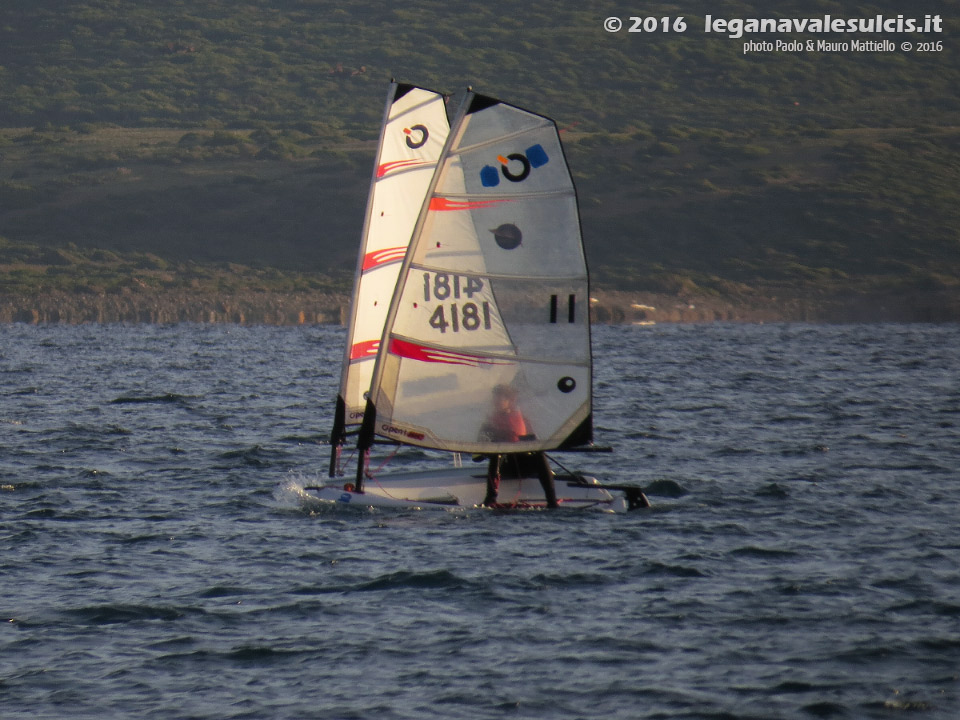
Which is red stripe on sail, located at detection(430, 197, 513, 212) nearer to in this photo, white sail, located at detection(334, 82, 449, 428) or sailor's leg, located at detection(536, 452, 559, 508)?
white sail, located at detection(334, 82, 449, 428)

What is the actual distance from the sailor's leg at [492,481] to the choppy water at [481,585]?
2.15ft

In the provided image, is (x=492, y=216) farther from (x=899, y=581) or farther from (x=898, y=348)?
(x=898, y=348)

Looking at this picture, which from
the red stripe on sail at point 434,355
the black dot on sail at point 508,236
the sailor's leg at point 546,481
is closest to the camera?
the black dot on sail at point 508,236

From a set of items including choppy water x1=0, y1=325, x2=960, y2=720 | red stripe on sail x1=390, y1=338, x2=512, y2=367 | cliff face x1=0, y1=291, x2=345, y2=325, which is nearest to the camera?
choppy water x1=0, y1=325, x2=960, y2=720

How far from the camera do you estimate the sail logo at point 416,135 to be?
2781 cm

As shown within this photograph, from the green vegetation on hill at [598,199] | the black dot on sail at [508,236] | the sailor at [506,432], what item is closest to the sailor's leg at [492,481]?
the sailor at [506,432]

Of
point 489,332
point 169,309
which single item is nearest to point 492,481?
point 489,332

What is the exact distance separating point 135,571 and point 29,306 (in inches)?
3441

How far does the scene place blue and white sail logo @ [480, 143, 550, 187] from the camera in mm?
24469

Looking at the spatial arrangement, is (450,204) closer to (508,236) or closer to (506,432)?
(508,236)

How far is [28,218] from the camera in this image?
458ft

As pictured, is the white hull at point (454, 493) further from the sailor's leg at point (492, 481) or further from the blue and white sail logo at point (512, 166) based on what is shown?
the blue and white sail logo at point (512, 166)

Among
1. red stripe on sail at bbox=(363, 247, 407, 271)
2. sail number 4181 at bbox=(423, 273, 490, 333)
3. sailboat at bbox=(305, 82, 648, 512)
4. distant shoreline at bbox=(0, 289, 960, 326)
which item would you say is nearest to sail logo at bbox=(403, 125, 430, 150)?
red stripe on sail at bbox=(363, 247, 407, 271)

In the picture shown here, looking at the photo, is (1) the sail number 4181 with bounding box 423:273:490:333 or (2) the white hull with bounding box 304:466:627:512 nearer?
(1) the sail number 4181 with bounding box 423:273:490:333
